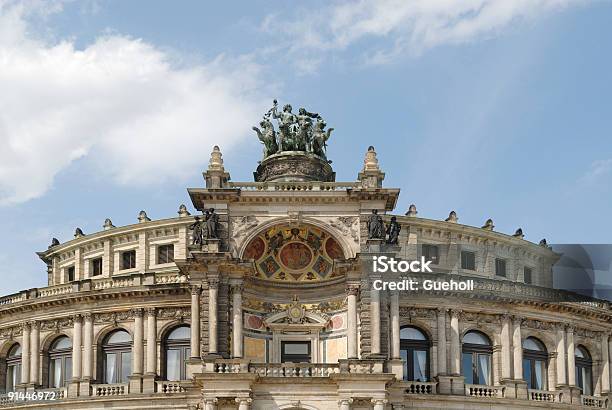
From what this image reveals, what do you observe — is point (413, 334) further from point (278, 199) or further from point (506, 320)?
point (278, 199)

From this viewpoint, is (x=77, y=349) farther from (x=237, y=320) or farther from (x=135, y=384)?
(x=237, y=320)

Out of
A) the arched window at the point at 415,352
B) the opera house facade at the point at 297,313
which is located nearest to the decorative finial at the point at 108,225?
the opera house facade at the point at 297,313

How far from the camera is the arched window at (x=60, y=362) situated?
7438cm

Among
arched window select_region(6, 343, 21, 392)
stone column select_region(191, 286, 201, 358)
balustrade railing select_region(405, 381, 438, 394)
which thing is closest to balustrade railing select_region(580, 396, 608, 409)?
balustrade railing select_region(405, 381, 438, 394)

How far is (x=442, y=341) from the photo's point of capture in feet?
234

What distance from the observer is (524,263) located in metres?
81.9

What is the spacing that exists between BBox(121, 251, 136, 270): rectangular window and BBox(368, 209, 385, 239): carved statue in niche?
21.6m

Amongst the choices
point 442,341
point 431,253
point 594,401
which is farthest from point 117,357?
point 594,401

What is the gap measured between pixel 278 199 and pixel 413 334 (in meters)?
12.7

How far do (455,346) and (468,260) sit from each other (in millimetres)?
10277

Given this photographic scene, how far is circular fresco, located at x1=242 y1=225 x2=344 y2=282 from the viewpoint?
66.8m

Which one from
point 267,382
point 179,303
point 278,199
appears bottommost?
point 267,382

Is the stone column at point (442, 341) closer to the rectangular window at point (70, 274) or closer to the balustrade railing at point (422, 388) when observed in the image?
the balustrade railing at point (422, 388)

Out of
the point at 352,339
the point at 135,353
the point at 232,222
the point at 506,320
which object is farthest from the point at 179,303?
the point at 506,320
